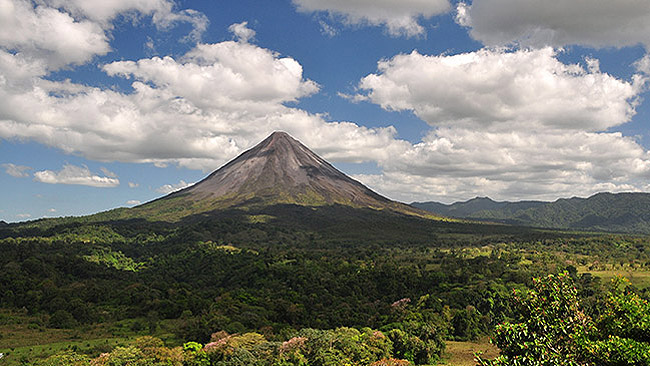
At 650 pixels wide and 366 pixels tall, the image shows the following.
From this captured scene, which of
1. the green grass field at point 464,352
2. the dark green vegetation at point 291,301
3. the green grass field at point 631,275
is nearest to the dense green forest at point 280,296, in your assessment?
the dark green vegetation at point 291,301

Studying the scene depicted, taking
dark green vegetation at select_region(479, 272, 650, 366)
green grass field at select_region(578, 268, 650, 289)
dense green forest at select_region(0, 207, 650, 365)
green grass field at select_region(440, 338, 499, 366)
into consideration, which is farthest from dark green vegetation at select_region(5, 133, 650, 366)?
green grass field at select_region(440, 338, 499, 366)

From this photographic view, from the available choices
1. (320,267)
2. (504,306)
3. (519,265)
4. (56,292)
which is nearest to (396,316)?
(504,306)

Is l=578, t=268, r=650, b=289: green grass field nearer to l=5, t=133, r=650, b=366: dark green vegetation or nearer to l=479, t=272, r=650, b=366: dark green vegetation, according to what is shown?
l=5, t=133, r=650, b=366: dark green vegetation

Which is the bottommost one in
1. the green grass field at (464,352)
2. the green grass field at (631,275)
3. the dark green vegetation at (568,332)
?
the green grass field at (464,352)

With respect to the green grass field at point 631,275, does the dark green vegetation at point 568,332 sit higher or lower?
higher

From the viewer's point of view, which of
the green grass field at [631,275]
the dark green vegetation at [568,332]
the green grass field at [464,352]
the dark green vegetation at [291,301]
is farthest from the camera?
the green grass field at [631,275]

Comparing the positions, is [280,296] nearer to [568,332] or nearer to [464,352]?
[464,352]

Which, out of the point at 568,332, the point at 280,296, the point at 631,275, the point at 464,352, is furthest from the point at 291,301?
the point at 631,275

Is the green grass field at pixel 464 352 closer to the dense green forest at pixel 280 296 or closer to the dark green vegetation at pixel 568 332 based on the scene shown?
the dense green forest at pixel 280 296

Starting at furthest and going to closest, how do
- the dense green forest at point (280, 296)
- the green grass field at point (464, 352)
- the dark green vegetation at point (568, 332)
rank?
the green grass field at point (464, 352)
the dense green forest at point (280, 296)
the dark green vegetation at point (568, 332)

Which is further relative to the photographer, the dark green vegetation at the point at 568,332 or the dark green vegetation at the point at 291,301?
the dark green vegetation at the point at 291,301
